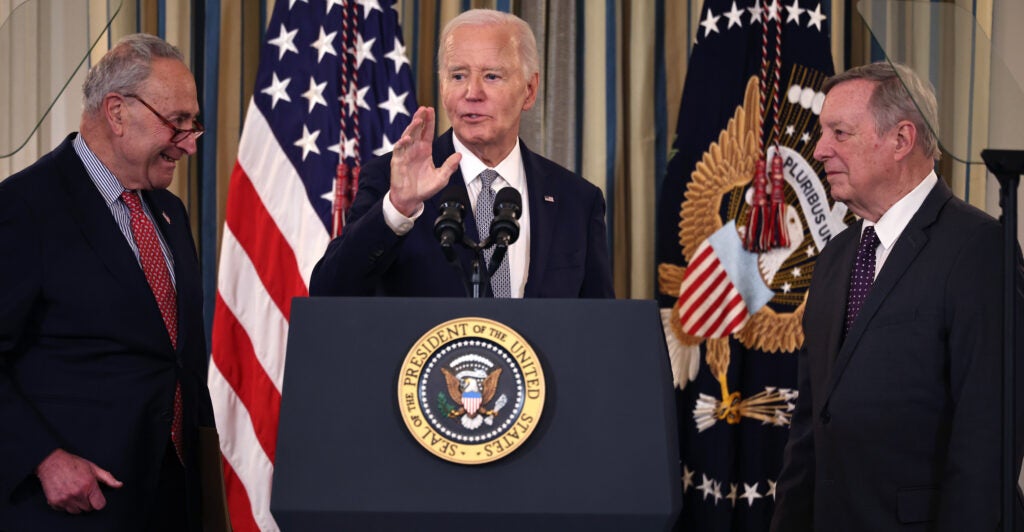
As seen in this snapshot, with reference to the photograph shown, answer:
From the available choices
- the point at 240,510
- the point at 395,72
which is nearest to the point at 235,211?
the point at 395,72

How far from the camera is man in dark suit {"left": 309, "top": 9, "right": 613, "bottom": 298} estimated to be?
236 cm

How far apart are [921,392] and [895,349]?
112 millimetres

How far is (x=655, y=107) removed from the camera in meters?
4.52

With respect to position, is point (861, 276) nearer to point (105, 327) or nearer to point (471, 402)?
point (471, 402)

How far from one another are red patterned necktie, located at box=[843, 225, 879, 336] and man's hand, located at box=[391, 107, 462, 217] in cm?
121

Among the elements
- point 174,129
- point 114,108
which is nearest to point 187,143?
point 174,129

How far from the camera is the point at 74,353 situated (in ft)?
→ 7.64

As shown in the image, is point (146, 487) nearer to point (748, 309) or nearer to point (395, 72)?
point (395, 72)

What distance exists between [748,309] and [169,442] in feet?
7.10

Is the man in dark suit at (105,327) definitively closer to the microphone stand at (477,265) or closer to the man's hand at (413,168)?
the man's hand at (413,168)

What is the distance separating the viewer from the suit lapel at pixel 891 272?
8.39 feet


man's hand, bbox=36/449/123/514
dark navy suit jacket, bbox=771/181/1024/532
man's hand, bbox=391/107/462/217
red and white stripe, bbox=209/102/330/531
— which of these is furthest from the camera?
red and white stripe, bbox=209/102/330/531

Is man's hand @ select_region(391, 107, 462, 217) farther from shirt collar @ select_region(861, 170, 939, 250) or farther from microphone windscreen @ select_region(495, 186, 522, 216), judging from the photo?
shirt collar @ select_region(861, 170, 939, 250)

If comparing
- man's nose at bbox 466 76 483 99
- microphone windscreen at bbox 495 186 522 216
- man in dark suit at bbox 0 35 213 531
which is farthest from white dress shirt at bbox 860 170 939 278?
man in dark suit at bbox 0 35 213 531
